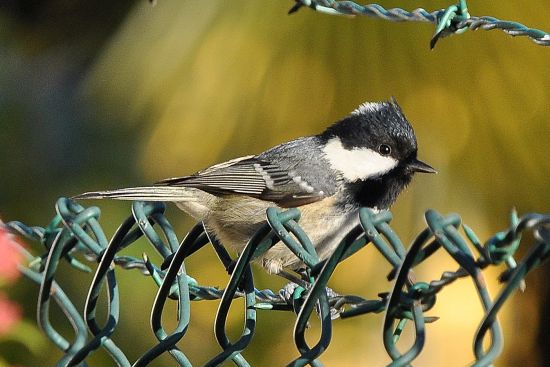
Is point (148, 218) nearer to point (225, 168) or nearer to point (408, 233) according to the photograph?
point (225, 168)

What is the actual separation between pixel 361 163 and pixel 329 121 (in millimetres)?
1606

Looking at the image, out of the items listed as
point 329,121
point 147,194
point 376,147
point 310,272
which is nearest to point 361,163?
point 376,147

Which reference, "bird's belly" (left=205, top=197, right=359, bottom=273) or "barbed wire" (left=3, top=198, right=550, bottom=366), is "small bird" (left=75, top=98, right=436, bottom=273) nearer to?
"bird's belly" (left=205, top=197, right=359, bottom=273)

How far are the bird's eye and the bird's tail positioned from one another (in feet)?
1.97

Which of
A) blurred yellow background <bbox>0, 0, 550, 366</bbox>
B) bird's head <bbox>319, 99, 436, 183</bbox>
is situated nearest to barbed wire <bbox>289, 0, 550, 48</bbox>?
bird's head <bbox>319, 99, 436, 183</bbox>

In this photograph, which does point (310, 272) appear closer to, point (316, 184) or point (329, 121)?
point (316, 184)

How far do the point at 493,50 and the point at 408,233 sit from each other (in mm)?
981

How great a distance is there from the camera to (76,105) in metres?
5.27

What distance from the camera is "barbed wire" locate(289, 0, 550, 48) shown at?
165 cm

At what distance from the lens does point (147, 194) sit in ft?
8.17

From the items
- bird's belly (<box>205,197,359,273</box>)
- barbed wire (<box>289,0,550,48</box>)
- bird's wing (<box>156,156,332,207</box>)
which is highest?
barbed wire (<box>289,0,550,48</box>)

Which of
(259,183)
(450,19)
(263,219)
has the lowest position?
(263,219)

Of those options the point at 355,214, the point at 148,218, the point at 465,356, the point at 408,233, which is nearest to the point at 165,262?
the point at 148,218

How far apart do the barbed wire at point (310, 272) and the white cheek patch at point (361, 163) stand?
0.80 metres
